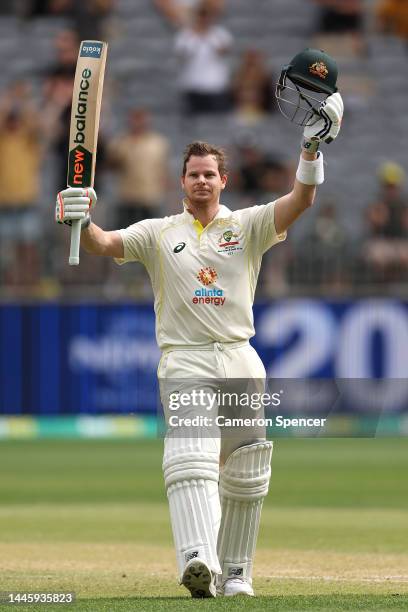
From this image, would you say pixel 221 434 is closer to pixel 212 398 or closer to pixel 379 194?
pixel 212 398

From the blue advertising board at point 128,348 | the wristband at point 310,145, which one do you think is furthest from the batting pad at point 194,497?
the blue advertising board at point 128,348

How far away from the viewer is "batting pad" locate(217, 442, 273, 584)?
259 inches

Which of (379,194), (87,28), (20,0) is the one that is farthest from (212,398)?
(20,0)

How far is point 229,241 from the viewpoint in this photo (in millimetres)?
6680

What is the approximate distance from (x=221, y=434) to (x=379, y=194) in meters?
10.8

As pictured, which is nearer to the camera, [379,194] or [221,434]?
[221,434]

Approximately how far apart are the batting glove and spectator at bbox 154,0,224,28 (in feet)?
43.0

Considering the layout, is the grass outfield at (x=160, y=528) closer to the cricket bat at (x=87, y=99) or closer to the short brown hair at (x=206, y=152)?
the short brown hair at (x=206, y=152)

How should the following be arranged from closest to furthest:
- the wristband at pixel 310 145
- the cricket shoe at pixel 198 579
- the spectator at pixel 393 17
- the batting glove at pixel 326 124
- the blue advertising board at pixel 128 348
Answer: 1. the cricket shoe at pixel 198 579
2. the batting glove at pixel 326 124
3. the wristband at pixel 310 145
4. the blue advertising board at pixel 128 348
5. the spectator at pixel 393 17

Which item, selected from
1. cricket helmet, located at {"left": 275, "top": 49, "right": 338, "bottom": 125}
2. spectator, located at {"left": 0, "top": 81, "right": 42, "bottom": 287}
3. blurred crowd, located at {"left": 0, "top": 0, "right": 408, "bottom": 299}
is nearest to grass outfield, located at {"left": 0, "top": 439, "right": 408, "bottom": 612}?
blurred crowd, located at {"left": 0, "top": 0, "right": 408, "bottom": 299}

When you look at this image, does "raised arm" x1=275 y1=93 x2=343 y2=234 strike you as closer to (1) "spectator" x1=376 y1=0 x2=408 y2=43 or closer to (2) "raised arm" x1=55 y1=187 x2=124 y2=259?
(2) "raised arm" x1=55 y1=187 x2=124 y2=259

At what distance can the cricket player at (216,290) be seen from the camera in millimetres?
6410

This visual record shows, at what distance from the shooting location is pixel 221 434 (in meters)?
6.58

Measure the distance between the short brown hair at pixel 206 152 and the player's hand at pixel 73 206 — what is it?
1.64 feet
